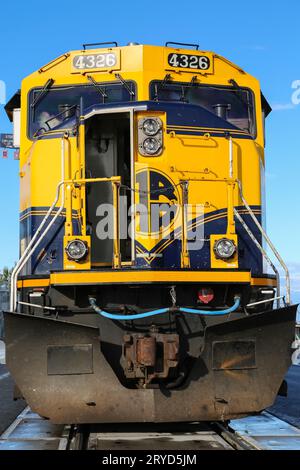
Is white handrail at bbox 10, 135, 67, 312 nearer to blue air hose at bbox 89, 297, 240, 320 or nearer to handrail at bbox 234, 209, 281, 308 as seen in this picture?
blue air hose at bbox 89, 297, 240, 320

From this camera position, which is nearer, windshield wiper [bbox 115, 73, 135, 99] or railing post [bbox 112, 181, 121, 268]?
railing post [bbox 112, 181, 121, 268]

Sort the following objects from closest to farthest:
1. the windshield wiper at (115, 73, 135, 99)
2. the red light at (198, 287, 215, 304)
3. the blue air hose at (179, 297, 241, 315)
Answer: the blue air hose at (179, 297, 241, 315) → the red light at (198, 287, 215, 304) → the windshield wiper at (115, 73, 135, 99)

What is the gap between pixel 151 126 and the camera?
24.7 ft

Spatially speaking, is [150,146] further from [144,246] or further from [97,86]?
[97,86]

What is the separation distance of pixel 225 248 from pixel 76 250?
64.5 inches

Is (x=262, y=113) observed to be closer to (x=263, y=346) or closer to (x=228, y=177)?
(x=228, y=177)

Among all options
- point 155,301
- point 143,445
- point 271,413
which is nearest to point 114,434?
point 143,445

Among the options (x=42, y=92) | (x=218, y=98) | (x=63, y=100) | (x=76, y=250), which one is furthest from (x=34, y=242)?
(x=218, y=98)

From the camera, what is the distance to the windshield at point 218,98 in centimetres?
823

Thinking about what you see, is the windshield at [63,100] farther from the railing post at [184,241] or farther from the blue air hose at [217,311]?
the blue air hose at [217,311]

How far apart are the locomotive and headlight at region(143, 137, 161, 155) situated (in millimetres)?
16

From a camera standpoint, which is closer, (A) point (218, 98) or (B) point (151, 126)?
(B) point (151, 126)

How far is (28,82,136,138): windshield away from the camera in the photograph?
27.0 ft

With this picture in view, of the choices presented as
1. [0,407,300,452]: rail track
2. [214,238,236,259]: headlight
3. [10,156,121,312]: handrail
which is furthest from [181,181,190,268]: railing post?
[0,407,300,452]: rail track
